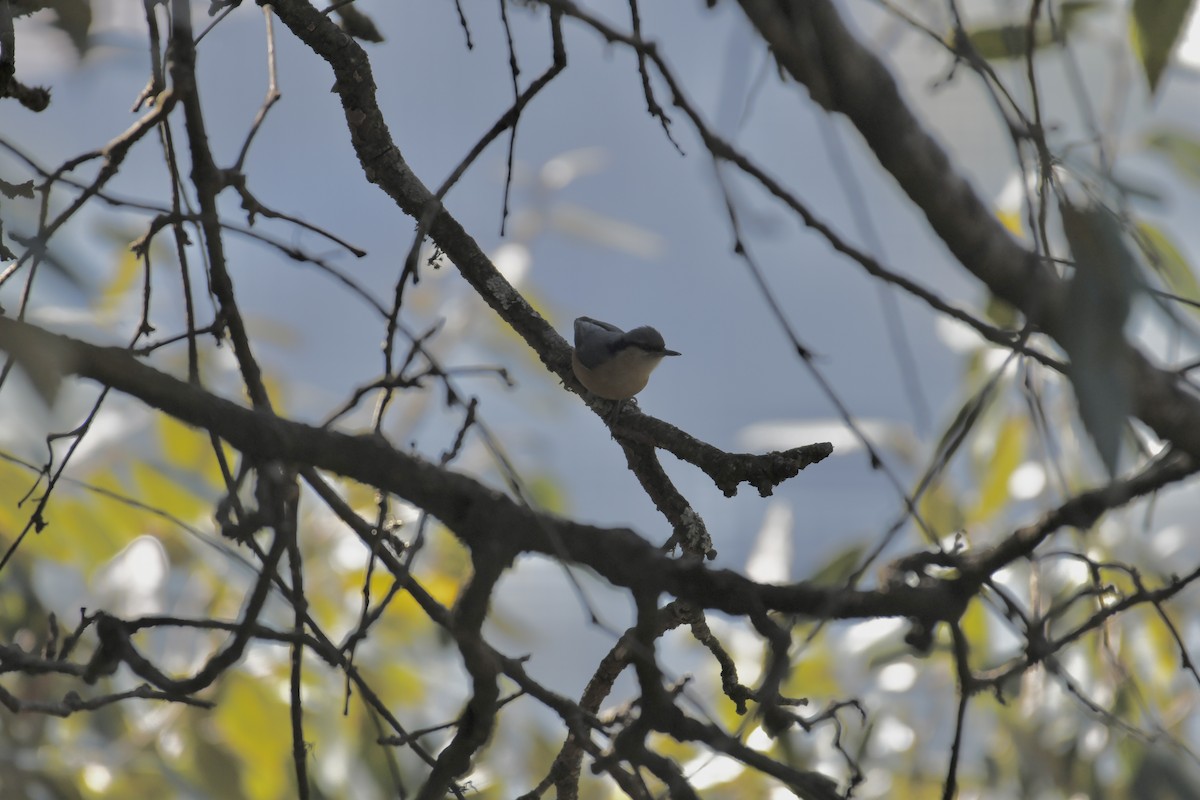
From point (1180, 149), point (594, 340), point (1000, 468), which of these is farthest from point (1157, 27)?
point (1000, 468)

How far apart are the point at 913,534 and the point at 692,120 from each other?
182cm

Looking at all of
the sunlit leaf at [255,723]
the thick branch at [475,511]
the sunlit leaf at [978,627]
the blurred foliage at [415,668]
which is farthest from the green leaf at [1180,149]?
the sunlit leaf at [255,723]

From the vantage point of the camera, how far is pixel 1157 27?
42.3 inches

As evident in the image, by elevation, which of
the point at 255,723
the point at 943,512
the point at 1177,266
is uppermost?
the point at 943,512

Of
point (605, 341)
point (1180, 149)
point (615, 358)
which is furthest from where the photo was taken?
point (605, 341)

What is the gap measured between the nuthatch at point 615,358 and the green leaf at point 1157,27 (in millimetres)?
754

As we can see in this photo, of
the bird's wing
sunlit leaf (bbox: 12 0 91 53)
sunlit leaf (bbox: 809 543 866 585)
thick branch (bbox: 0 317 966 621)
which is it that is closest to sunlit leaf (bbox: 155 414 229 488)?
the bird's wing

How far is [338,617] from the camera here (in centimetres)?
289

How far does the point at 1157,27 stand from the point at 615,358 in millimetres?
811

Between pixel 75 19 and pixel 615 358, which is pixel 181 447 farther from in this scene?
pixel 75 19

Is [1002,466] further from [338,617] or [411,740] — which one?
[411,740]

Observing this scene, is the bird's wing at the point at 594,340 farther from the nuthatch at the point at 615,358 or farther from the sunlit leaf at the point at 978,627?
the sunlit leaf at the point at 978,627

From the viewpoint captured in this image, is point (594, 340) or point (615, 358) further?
point (594, 340)

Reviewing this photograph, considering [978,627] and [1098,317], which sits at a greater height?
[978,627]
